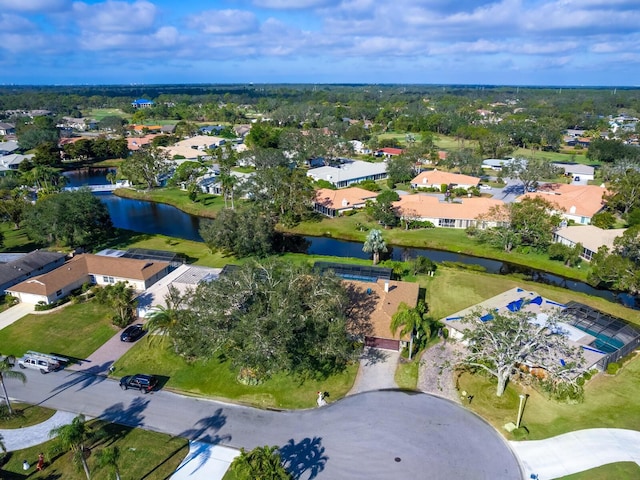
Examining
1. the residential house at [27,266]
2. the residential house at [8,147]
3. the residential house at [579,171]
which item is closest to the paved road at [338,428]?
the residential house at [27,266]

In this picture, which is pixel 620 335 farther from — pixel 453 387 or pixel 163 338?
pixel 163 338

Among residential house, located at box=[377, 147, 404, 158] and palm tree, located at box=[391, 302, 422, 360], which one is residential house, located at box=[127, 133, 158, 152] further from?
palm tree, located at box=[391, 302, 422, 360]

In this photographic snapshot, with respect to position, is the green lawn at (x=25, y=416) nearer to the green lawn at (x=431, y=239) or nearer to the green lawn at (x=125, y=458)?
the green lawn at (x=125, y=458)

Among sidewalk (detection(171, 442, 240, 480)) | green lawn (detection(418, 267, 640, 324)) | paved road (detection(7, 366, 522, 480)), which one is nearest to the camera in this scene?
sidewalk (detection(171, 442, 240, 480))

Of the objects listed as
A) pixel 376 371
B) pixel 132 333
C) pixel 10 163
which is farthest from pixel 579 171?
pixel 10 163

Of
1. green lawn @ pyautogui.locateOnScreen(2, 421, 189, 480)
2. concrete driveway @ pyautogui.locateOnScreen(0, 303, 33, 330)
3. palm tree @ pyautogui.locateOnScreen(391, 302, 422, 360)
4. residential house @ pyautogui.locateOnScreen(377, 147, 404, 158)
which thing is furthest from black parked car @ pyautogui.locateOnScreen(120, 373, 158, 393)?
residential house @ pyautogui.locateOnScreen(377, 147, 404, 158)

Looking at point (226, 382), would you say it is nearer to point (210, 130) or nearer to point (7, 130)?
point (210, 130)
